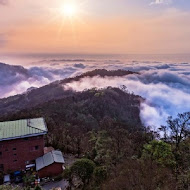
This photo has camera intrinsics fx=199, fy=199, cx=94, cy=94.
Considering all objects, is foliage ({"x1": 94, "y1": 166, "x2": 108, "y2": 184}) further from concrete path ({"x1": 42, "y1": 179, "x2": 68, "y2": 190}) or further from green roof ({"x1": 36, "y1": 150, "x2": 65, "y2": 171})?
green roof ({"x1": 36, "y1": 150, "x2": 65, "y2": 171})

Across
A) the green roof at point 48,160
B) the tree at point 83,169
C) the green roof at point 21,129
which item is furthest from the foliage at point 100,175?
the green roof at point 21,129

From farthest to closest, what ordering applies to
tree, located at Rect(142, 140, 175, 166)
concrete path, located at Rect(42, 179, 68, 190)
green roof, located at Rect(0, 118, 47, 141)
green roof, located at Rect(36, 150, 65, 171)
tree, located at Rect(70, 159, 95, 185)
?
1. green roof, located at Rect(0, 118, 47, 141)
2. green roof, located at Rect(36, 150, 65, 171)
3. concrete path, located at Rect(42, 179, 68, 190)
4. tree, located at Rect(70, 159, 95, 185)
5. tree, located at Rect(142, 140, 175, 166)

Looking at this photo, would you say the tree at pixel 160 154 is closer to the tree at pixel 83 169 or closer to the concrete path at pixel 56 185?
the tree at pixel 83 169

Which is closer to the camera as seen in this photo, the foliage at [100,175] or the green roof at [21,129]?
the foliage at [100,175]

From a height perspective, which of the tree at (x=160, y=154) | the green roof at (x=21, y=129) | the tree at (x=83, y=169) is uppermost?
the tree at (x=160, y=154)

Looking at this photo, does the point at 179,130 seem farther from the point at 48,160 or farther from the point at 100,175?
the point at 48,160

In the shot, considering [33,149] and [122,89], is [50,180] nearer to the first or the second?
[33,149]

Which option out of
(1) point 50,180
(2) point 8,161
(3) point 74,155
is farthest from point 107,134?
(2) point 8,161

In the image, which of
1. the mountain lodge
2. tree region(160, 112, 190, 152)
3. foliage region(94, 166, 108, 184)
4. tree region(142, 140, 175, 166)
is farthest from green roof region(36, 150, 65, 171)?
tree region(160, 112, 190, 152)
